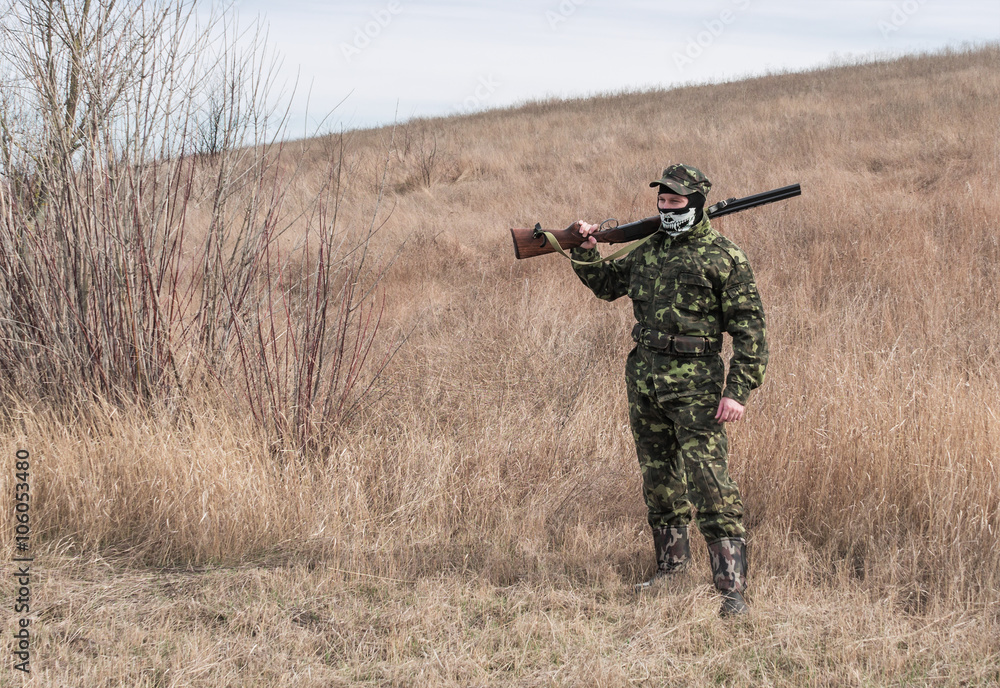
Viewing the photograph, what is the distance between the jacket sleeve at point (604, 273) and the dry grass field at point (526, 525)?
0.95 meters

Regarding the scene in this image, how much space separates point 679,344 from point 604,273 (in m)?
0.56

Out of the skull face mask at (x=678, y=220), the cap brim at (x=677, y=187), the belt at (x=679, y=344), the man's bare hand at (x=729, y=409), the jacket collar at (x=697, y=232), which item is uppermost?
the cap brim at (x=677, y=187)

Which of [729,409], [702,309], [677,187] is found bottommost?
[729,409]

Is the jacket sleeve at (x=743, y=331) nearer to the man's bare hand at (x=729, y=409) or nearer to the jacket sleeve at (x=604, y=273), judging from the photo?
the man's bare hand at (x=729, y=409)

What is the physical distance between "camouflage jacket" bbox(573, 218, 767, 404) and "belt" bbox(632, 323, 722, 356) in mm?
19

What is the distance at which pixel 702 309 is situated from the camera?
2.98 metres

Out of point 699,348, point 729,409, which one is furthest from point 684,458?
point 699,348

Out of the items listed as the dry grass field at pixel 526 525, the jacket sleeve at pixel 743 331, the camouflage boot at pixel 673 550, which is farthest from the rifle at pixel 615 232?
the camouflage boot at pixel 673 550

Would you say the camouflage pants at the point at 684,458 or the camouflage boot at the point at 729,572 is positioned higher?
the camouflage pants at the point at 684,458

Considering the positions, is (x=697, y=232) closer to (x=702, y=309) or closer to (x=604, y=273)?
(x=702, y=309)

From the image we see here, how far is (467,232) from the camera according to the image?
10.6m

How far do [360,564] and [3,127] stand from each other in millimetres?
3509

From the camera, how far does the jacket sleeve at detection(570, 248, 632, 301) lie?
10.8 ft

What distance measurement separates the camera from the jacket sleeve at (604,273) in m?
3.29
